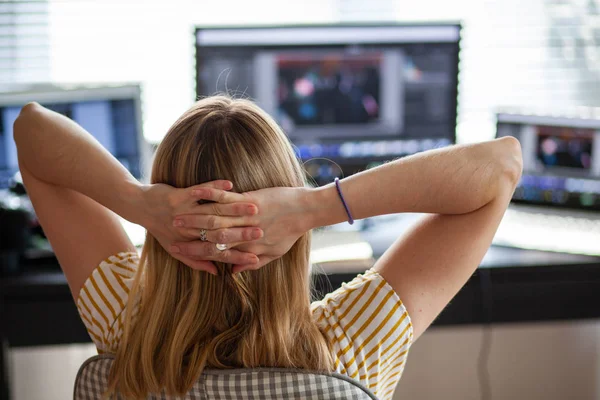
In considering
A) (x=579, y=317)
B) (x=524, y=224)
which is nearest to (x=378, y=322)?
(x=579, y=317)

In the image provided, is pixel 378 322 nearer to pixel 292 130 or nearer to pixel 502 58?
pixel 292 130

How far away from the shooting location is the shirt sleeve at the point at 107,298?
3.29 ft

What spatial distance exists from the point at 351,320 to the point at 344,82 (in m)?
1.39

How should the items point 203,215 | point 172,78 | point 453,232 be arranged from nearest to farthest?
1. point 203,215
2. point 453,232
3. point 172,78

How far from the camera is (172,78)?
2.59m

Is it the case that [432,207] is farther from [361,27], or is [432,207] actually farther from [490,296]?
[361,27]

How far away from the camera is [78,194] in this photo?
112 cm

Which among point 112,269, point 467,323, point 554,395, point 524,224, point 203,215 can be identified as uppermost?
point 203,215

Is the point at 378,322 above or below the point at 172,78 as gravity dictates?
below

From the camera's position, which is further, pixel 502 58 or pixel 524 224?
pixel 502 58

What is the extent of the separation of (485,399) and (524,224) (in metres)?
0.79

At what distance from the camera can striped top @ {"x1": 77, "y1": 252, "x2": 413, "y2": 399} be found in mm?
940

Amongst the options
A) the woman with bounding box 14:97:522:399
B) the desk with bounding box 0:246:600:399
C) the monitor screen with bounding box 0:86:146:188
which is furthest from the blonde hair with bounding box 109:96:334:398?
the monitor screen with bounding box 0:86:146:188

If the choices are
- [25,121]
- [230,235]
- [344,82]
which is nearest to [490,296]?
[344,82]
